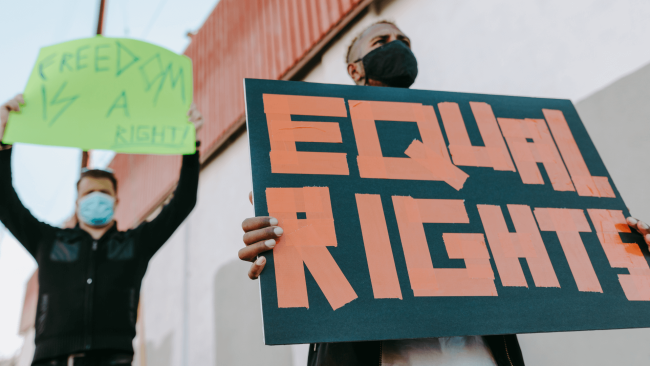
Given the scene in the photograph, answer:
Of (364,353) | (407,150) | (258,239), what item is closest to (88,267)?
(258,239)

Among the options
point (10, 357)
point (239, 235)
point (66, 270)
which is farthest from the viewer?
point (10, 357)

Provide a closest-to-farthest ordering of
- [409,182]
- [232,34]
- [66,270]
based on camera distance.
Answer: [409,182] < [66,270] < [232,34]

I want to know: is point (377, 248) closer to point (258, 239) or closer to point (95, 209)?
point (258, 239)

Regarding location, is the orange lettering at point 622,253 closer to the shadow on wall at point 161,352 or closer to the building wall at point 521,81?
the building wall at point 521,81

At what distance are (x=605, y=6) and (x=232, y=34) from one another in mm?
4654

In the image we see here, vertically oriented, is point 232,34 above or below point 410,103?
above

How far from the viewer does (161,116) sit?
1.88m

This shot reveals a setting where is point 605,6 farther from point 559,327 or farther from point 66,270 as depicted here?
point 66,270

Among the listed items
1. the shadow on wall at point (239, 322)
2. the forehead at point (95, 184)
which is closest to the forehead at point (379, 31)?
the forehead at point (95, 184)

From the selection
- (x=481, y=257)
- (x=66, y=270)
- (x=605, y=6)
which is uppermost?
(x=605, y=6)

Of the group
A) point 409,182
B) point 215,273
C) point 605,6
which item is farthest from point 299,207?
point 215,273

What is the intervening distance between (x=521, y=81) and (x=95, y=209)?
7.75ft

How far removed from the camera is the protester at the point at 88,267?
1432 mm

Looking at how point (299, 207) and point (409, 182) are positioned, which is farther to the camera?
point (409, 182)
